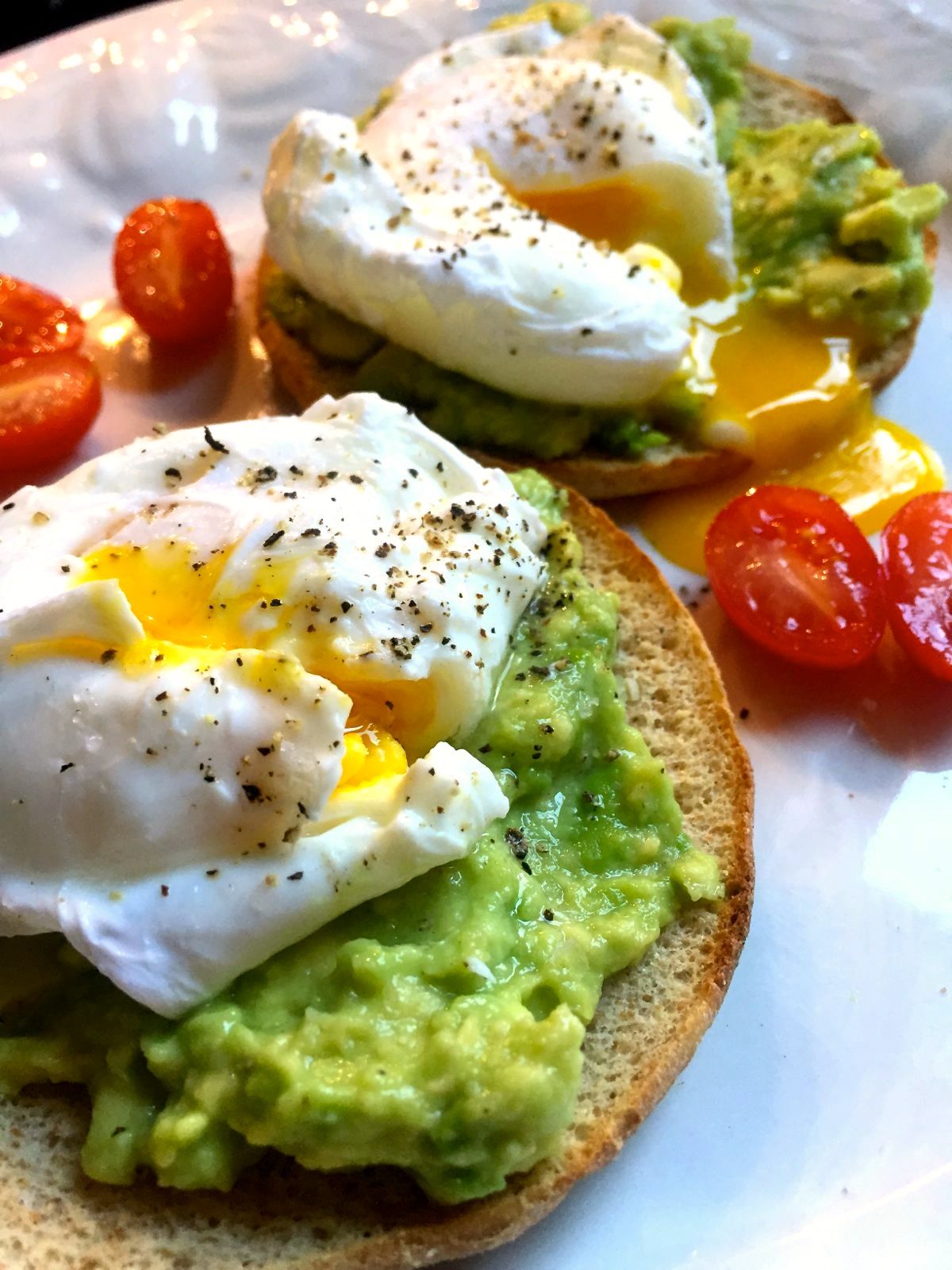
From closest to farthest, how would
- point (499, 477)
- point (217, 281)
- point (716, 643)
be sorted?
point (499, 477) < point (716, 643) < point (217, 281)

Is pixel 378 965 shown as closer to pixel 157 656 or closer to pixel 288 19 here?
pixel 157 656

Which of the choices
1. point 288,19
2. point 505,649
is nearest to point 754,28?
point 288,19

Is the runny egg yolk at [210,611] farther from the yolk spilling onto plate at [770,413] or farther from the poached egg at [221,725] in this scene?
the yolk spilling onto plate at [770,413]

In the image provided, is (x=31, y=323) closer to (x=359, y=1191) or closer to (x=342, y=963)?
(x=342, y=963)

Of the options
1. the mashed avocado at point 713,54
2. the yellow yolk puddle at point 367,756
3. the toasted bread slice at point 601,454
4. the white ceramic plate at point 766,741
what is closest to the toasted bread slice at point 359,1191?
the white ceramic plate at point 766,741

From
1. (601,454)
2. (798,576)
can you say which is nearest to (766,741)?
(798,576)
